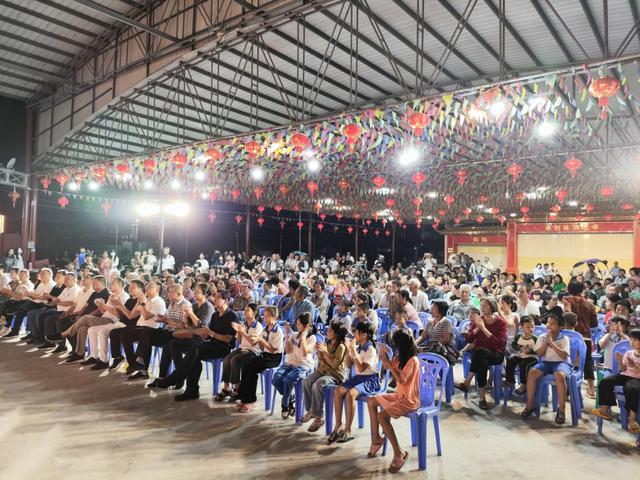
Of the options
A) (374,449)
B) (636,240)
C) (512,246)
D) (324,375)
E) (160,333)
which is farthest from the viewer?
(512,246)

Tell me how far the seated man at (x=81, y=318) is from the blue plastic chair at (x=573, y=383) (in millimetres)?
5042

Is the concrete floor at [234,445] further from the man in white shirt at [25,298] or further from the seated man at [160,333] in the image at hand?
the man in white shirt at [25,298]

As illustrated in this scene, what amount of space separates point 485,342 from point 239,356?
2436mm

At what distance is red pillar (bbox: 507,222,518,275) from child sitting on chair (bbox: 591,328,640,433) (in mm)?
19378

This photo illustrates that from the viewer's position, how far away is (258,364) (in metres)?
4.31

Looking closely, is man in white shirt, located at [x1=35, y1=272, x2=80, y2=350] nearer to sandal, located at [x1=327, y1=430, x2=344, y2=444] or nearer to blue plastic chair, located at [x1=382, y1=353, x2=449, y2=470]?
sandal, located at [x1=327, y1=430, x2=344, y2=444]

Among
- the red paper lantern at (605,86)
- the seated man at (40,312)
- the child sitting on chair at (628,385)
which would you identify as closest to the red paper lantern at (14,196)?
the seated man at (40,312)

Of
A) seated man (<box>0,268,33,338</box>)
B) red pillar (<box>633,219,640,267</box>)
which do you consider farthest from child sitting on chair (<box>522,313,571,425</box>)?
red pillar (<box>633,219,640,267</box>)

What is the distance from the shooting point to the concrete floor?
3.10 m

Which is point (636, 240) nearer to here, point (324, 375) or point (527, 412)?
point (527, 412)

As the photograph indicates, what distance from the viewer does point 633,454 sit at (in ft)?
11.1

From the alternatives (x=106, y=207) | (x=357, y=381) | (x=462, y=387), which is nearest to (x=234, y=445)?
(x=357, y=381)

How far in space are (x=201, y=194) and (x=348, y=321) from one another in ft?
44.6

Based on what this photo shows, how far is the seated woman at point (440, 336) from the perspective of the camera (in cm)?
453
